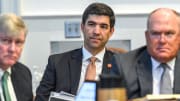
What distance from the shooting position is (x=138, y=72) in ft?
5.17

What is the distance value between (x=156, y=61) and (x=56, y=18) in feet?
5.34

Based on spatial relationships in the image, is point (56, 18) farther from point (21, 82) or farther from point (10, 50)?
point (10, 50)

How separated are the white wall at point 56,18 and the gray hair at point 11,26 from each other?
112 centimetres

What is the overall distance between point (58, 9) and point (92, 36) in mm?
891

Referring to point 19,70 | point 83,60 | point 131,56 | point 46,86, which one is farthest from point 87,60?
point 131,56

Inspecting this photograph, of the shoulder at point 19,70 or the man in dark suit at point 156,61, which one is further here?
the shoulder at point 19,70

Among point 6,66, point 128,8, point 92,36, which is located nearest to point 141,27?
point 128,8

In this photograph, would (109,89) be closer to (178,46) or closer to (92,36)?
(178,46)

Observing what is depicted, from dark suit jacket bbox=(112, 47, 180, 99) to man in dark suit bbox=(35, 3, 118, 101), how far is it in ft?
1.96

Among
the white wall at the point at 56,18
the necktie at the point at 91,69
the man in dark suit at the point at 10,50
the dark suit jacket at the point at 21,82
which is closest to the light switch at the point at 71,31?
the white wall at the point at 56,18

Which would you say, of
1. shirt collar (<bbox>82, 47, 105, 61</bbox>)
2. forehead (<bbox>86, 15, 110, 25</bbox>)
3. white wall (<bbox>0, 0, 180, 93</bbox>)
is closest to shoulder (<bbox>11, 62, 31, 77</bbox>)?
shirt collar (<bbox>82, 47, 105, 61</bbox>)

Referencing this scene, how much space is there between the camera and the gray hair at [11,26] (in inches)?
76.9

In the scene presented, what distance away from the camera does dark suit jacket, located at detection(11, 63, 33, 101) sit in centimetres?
210

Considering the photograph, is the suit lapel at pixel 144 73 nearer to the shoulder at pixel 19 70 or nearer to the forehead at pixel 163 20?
the forehead at pixel 163 20
